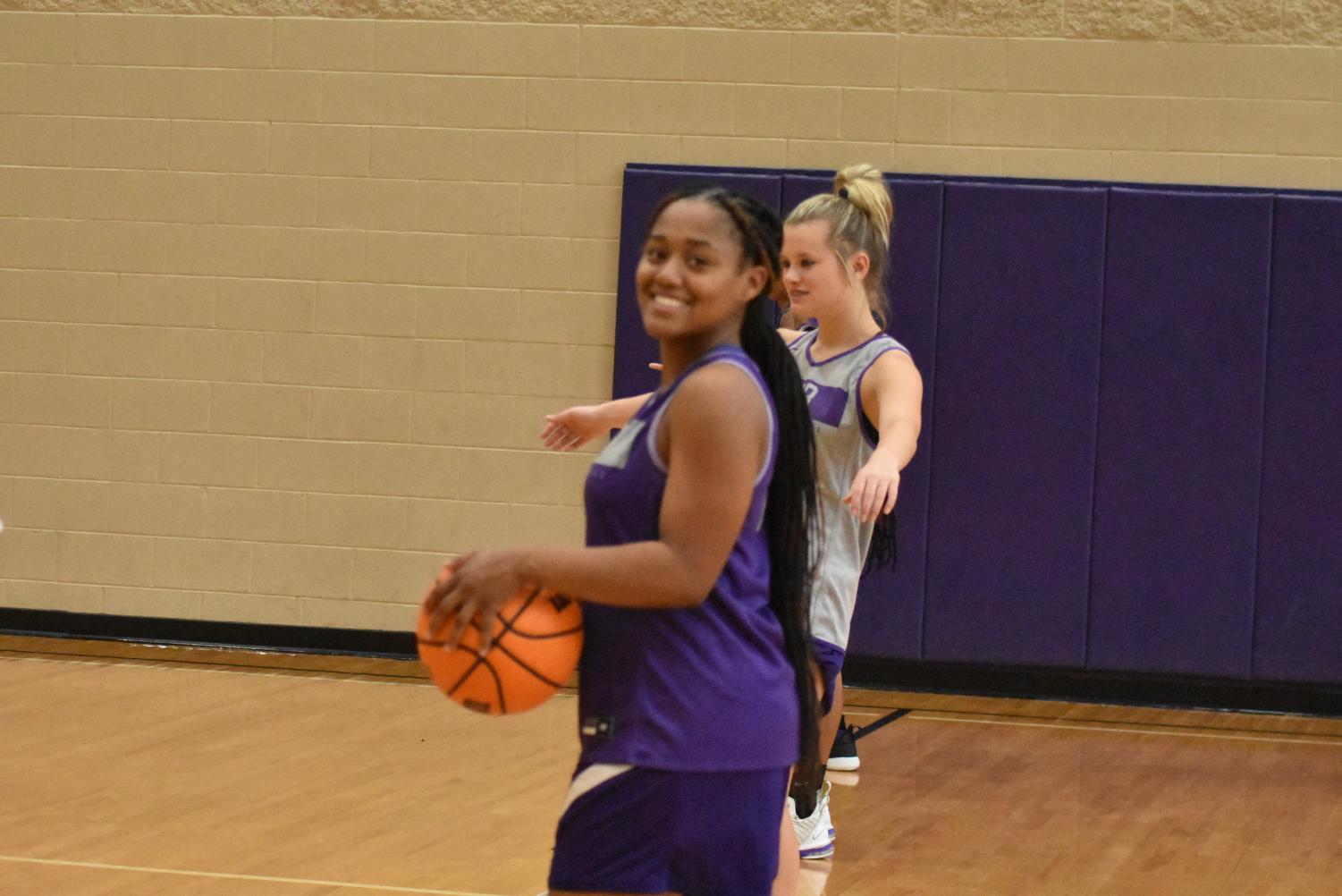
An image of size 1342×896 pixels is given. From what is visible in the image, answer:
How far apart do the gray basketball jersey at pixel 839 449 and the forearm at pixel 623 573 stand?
142 cm

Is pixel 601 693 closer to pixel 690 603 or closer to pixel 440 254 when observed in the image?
pixel 690 603

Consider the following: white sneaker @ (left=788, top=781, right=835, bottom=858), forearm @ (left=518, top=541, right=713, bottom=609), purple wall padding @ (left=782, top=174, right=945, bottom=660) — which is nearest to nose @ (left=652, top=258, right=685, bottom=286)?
forearm @ (left=518, top=541, right=713, bottom=609)

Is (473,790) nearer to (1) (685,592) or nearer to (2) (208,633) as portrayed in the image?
(2) (208,633)

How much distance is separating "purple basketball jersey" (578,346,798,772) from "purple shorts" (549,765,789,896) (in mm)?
22

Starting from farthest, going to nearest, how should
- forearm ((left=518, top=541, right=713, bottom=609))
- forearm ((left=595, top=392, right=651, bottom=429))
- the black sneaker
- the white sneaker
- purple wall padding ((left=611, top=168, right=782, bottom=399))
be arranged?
purple wall padding ((left=611, top=168, right=782, bottom=399)), the black sneaker, the white sneaker, forearm ((left=595, top=392, right=651, bottom=429)), forearm ((left=518, top=541, right=713, bottom=609))

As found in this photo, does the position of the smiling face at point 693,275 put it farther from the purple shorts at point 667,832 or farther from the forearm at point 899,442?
the forearm at point 899,442

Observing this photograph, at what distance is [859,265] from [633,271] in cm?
324

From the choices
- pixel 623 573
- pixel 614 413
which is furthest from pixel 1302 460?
pixel 623 573

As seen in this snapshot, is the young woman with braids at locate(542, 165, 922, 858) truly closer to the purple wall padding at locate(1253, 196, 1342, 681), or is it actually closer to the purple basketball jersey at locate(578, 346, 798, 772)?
the purple basketball jersey at locate(578, 346, 798, 772)

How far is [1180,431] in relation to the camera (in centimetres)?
623

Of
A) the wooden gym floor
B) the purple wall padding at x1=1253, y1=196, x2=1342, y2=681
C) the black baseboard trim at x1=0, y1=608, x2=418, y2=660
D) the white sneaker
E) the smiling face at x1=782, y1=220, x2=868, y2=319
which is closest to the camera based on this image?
the smiling face at x1=782, y1=220, x2=868, y2=319

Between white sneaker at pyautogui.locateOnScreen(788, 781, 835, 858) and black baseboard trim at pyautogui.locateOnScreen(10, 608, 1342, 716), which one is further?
black baseboard trim at pyautogui.locateOnScreen(10, 608, 1342, 716)

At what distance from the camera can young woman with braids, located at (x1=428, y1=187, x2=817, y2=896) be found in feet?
5.60

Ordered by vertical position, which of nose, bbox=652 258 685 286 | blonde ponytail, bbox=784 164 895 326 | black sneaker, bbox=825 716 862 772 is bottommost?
black sneaker, bbox=825 716 862 772
